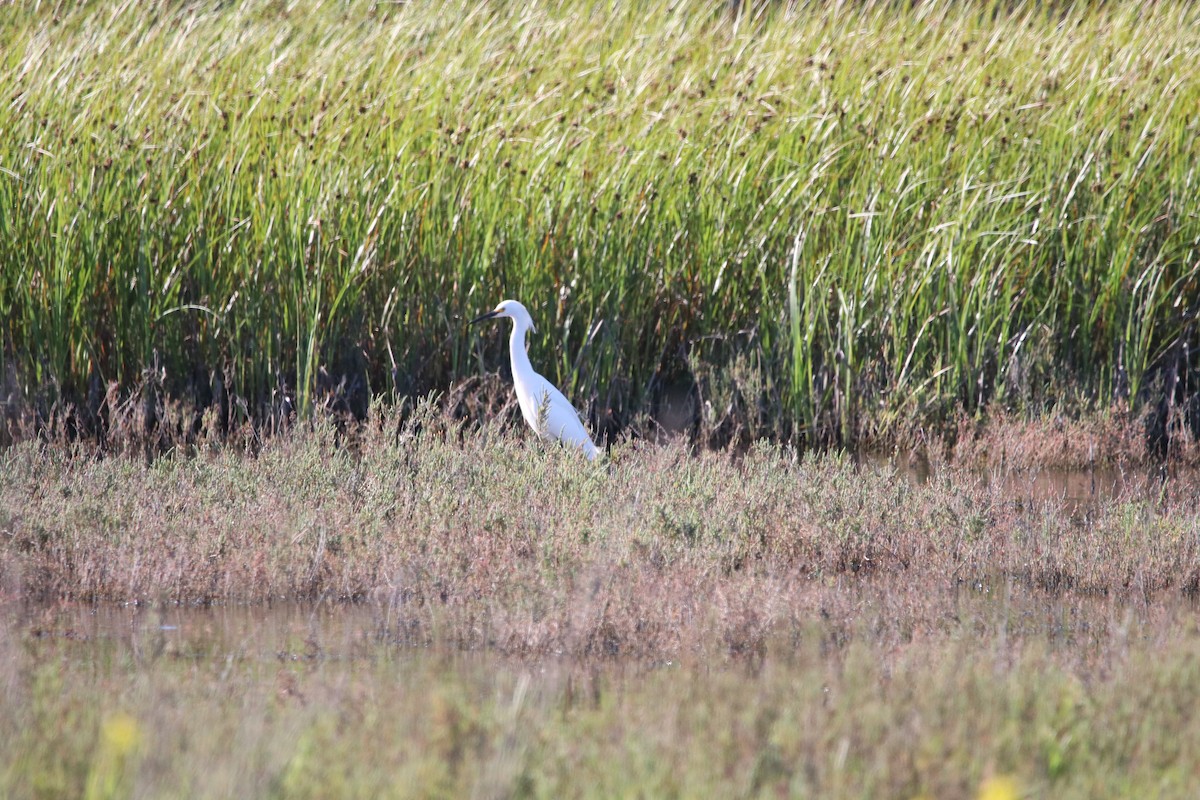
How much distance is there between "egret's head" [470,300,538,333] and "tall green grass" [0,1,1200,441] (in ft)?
1.19

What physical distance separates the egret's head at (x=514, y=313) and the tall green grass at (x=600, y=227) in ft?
1.19

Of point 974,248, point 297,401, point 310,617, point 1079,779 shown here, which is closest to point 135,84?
point 297,401

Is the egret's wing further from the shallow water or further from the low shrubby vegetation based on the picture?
the shallow water

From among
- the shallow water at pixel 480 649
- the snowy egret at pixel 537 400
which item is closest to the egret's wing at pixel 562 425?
the snowy egret at pixel 537 400

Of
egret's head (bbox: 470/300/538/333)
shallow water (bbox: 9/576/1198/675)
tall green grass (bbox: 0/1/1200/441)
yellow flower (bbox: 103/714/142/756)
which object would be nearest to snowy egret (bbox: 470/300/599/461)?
egret's head (bbox: 470/300/538/333)

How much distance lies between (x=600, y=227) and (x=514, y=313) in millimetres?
746

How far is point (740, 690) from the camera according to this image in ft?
10.3

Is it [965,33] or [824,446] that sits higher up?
[965,33]

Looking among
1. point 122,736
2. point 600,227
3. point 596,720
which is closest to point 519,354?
point 600,227

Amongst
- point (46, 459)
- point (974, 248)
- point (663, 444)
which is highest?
point (974, 248)

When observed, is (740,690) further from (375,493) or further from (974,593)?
(375,493)

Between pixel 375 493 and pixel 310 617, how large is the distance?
0.83m

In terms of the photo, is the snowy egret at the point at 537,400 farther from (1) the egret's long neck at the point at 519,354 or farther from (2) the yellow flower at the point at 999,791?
(2) the yellow flower at the point at 999,791

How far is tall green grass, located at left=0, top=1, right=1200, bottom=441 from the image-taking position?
20.6 feet
